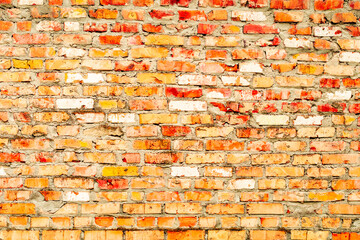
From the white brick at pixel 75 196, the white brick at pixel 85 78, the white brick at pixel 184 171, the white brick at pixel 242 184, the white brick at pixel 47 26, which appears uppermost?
the white brick at pixel 47 26

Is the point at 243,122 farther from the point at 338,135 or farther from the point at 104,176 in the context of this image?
the point at 104,176

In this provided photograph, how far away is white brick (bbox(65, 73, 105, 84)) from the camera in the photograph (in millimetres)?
1523

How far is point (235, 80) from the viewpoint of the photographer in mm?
1559

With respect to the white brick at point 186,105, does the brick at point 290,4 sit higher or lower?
higher

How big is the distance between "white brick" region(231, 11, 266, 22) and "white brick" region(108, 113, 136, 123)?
799mm

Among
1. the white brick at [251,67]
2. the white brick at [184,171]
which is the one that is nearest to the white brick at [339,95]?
the white brick at [251,67]

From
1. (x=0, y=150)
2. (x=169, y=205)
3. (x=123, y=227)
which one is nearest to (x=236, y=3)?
(x=169, y=205)

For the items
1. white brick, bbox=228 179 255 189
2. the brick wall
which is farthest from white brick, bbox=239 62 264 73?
white brick, bbox=228 179 255 189

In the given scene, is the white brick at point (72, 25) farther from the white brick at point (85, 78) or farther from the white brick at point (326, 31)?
the white brick at point (326, 31)

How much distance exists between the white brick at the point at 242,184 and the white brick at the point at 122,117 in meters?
0.66

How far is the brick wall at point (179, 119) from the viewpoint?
1521 millimetres

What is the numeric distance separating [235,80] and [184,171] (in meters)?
0.59

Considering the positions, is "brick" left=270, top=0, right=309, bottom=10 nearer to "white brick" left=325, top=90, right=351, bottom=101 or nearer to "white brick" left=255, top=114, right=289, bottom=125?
"white brick" left=325, top=90, right=351, bottom=101

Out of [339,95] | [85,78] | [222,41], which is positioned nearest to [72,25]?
[85,78]
